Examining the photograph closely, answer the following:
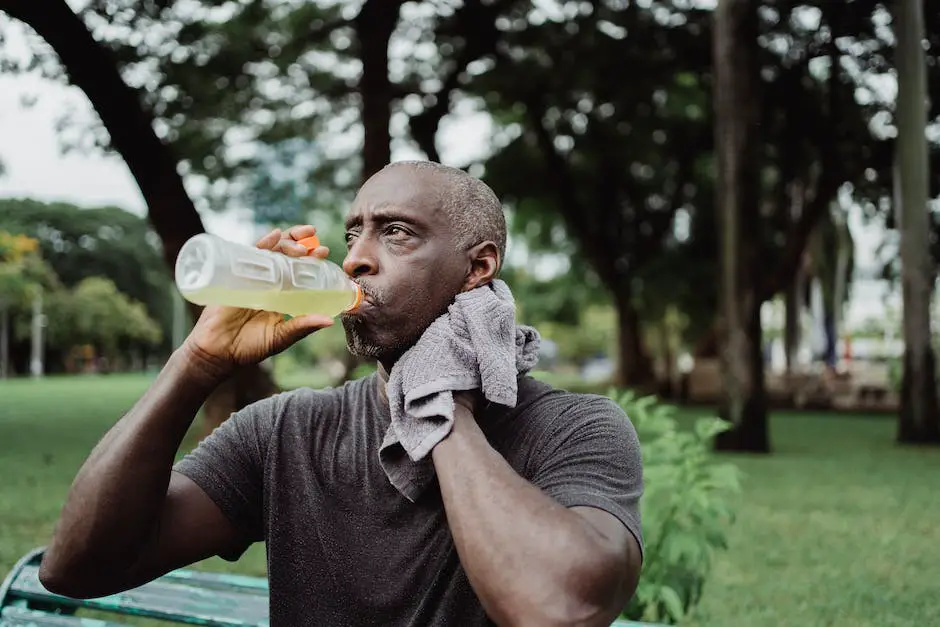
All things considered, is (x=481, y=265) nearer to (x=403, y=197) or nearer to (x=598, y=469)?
(x=403, y=197)

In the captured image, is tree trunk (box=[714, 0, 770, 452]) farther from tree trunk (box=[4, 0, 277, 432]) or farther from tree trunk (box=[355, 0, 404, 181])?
tree trunk (box=[4, 0, 277, 432])

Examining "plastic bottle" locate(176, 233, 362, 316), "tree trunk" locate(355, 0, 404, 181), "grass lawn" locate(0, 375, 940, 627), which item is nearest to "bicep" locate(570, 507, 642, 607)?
"plastic bottle" locate(176, 233, 362, 316)

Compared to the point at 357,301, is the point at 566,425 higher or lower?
lower

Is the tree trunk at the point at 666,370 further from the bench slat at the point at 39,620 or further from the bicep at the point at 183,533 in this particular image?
the bicep at the point at 183,533

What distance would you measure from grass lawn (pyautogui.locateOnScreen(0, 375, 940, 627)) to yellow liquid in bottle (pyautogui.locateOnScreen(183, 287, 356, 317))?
386 centimetres

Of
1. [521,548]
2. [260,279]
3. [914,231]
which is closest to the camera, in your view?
[521,548]

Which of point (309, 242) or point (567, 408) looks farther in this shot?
point (567, 408)

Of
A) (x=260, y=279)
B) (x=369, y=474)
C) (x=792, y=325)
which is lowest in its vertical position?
(x=792, y=325)

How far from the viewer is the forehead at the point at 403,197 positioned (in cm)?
192

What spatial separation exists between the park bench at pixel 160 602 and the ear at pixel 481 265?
1272 millimetres

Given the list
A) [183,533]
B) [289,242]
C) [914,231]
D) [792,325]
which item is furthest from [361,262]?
[792,325]

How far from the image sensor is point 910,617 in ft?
16.8

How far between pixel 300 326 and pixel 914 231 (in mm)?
13505

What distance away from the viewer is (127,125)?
404 inches
